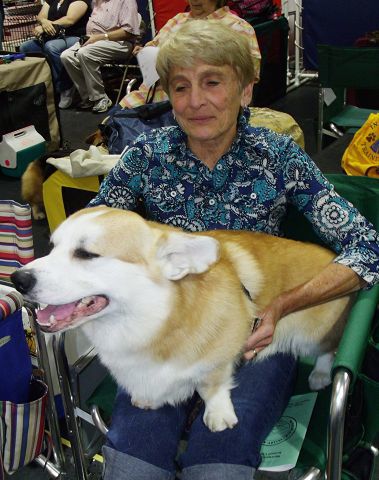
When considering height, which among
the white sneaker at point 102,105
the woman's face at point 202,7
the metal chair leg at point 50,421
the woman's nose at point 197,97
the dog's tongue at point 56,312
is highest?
the woman's nose at point 197,97

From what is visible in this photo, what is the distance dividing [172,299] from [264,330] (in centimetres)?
26

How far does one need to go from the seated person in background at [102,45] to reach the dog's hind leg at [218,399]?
4.82m

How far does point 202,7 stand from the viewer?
327cm

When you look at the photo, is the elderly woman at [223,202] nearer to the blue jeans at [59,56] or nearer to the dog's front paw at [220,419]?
the dog's front paw at [220,419]

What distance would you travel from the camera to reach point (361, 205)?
57.8 inches

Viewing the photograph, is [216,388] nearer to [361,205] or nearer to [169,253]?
[169,253]

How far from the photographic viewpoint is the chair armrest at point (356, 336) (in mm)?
1022

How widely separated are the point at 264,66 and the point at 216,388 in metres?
4.51

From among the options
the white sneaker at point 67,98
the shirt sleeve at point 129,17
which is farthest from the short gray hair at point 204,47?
the white sneaker at point 67,98

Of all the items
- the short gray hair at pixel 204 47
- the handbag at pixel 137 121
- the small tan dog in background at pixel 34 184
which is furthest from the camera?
the small tan dog in background at pixel 34 184

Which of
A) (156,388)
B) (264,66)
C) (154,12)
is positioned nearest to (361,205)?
(156,388)

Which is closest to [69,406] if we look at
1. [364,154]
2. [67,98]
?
[364,154]

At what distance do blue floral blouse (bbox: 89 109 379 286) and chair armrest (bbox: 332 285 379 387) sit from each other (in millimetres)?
126

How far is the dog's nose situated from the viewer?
1.06 metres
